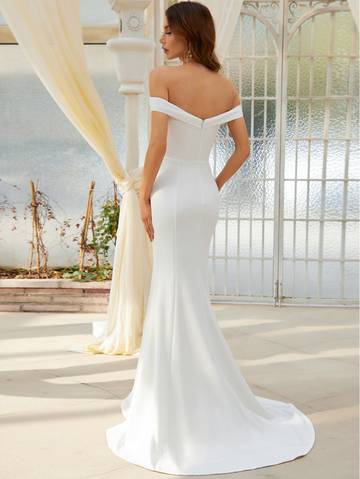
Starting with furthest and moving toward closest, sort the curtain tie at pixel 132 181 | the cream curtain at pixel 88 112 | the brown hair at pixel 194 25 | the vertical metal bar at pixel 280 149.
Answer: the vertical metal bar at pixel 280 149 < the curtain tie at pixel 132 181 < the cream curtain at pixel 88 112 < the brown hair at pixel 194 25

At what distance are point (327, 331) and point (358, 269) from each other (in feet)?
4.01

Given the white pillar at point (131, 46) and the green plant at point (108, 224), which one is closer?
the white pillar at point (131, 46)

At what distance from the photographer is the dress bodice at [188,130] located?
8.45 feet

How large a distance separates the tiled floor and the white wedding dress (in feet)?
0.43

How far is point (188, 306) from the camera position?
2.72 metres

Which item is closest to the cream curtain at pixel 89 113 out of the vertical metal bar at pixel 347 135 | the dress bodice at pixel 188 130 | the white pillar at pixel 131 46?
the white pillar at pixel 131 46

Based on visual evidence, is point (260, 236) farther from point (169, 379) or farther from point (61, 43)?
point (169, 379)

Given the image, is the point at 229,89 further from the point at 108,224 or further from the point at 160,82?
the point at 108,224

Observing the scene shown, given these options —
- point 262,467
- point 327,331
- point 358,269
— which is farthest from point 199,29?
point 358,269

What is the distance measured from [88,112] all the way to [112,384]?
162 cm

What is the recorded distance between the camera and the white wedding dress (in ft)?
Answer: 8.56

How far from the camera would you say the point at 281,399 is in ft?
10.9

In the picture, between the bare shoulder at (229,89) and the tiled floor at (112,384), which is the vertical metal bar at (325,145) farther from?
the bare shoulder at (229,89)

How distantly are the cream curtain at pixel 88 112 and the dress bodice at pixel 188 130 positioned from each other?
1576 mm
